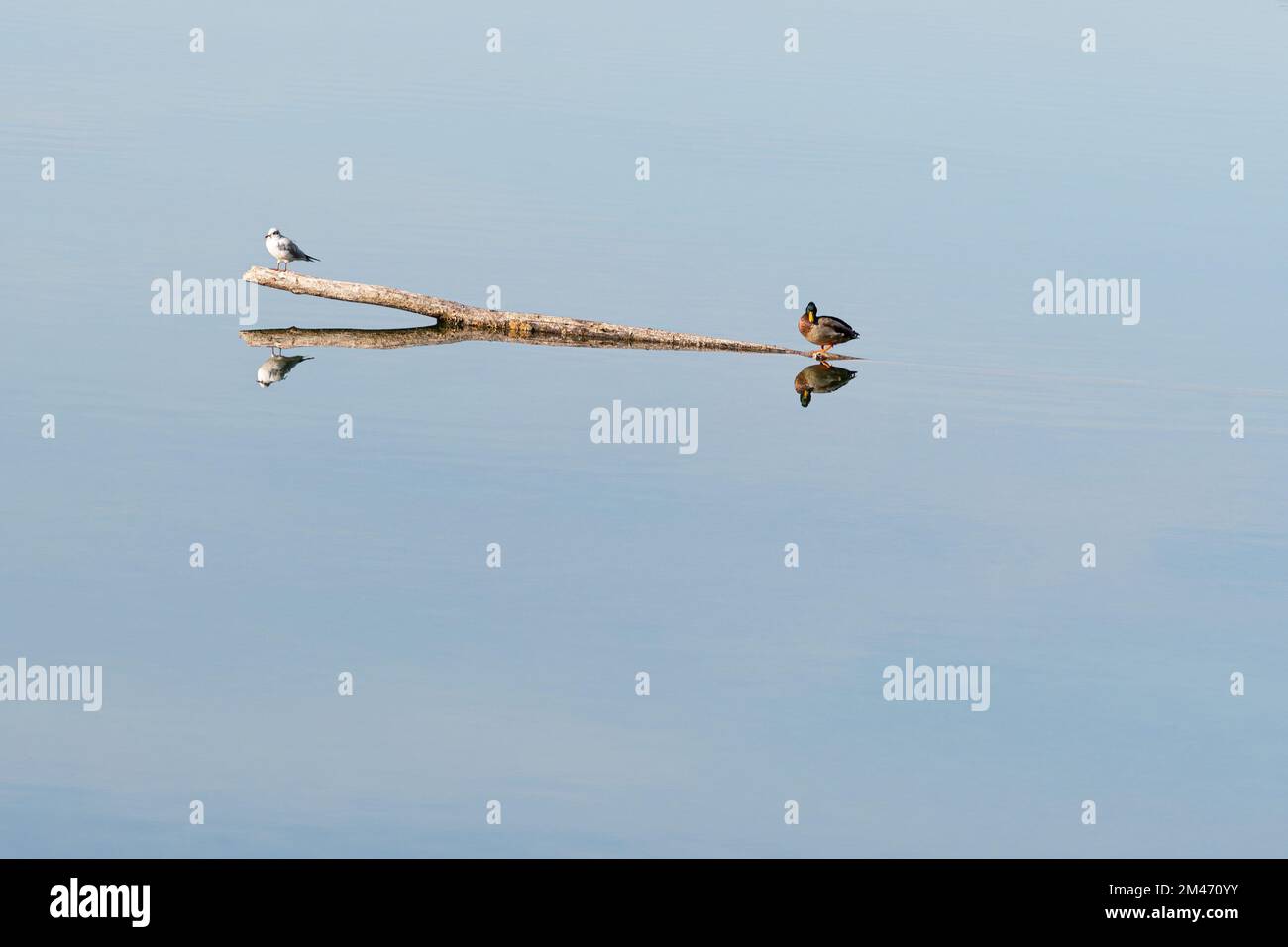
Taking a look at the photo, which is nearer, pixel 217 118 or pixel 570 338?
pixel 570 338

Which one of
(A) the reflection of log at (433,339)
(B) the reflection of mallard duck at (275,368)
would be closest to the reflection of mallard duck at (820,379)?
(A) the reflection of log at (433,339)

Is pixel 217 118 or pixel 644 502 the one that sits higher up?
pixel 217 118

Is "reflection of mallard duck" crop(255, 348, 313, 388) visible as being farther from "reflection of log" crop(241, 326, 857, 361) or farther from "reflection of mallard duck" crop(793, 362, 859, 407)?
"reflection of mallard duck" crop(793, 362, 859, 407)

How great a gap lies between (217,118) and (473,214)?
11.7 metres

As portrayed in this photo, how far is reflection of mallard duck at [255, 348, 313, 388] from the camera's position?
3394cm

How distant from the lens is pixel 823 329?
115 ft

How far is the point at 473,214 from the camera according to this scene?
4456cm

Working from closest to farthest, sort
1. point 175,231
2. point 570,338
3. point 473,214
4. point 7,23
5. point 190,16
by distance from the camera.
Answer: point 570,338
point 175,231
point 473,214
point 7,23
point 190,16

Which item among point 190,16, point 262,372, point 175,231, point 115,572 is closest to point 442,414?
point 262,372

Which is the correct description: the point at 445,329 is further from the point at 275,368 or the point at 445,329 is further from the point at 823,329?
the point at 823,329

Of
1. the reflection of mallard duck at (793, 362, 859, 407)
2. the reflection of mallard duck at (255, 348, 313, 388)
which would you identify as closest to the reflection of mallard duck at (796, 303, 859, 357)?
the reflection of mallard duck at (793, 362, 859, 407)

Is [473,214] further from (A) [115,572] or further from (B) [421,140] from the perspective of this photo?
(A) [115,572]

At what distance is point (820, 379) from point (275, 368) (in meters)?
9.41

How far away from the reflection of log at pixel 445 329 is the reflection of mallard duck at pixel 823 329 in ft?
1.66
